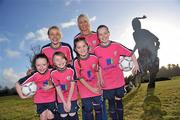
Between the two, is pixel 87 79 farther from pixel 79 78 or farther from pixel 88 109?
pixel 88 109

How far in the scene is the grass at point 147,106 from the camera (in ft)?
17.8

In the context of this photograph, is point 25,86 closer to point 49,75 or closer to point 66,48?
point 49,75

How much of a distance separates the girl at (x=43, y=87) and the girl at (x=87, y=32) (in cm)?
80

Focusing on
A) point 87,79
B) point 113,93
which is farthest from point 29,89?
point 113,93

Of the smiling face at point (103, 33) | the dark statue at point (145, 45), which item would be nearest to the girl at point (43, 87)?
the smiling face at point (103, 33)

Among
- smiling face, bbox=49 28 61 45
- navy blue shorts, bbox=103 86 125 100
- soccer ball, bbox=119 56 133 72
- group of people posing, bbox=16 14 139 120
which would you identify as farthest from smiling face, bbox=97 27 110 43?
navy blue shorts, bbox=103 86 125 100

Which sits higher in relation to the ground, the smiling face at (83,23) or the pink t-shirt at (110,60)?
the smiling face at (83,23)

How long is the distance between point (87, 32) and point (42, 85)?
1.17 m

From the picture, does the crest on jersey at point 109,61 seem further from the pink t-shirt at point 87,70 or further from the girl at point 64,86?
the girl at point 64,86

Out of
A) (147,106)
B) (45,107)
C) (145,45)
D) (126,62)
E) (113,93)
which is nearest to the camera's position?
(113,93)

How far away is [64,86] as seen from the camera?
15.5 ft

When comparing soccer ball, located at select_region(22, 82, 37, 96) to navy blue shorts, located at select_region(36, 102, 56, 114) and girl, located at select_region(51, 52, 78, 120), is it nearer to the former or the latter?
navy blue shorts, located at select_region(36, 102, 56, 114)

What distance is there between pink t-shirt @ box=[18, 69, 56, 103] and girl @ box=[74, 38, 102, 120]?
472 millimetres

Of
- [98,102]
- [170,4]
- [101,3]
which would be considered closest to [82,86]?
[98,102]
